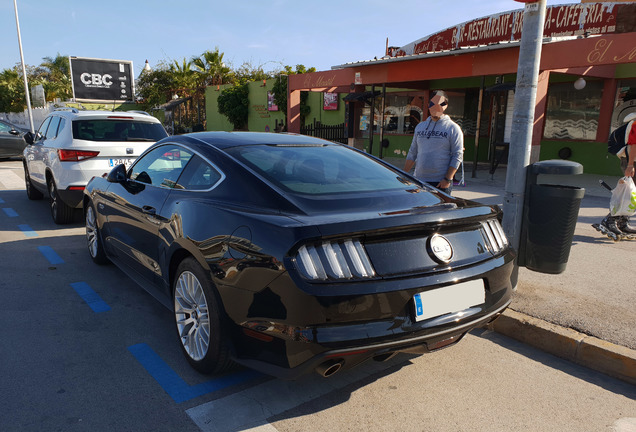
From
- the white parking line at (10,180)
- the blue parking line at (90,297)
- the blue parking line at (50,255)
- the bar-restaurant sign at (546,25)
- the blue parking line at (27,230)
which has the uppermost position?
the bar-restaurant sign at (546,25)

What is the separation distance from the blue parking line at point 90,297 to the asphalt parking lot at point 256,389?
10 centimetres

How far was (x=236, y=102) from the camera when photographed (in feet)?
86.0

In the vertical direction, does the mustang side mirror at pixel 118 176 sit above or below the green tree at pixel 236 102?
below

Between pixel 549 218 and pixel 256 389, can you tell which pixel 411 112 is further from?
pixel 256 389

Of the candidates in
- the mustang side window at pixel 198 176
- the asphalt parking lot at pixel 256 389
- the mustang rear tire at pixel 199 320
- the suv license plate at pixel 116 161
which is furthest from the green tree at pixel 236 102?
the mustang rear tire at pixel 199 320

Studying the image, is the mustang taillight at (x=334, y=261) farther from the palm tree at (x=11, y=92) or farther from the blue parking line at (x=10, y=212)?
the palm tree at (x=11, y=92)

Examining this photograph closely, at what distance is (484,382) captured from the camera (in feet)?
9.61

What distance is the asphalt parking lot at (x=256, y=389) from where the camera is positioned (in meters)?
2.50

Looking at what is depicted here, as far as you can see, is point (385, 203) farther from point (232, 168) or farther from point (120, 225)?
point (120, 225)

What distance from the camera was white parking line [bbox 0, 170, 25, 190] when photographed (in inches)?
430

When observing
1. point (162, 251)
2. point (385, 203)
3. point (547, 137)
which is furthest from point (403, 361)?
point (547, 137)

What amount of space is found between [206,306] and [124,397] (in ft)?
2.30

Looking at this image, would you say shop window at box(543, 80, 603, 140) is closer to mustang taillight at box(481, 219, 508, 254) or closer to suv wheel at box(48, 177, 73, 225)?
mustang taillight at box(481, 219, 508, 254)

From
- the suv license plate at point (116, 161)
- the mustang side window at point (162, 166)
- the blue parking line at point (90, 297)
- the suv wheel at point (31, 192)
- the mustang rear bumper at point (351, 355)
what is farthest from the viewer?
the suv wheel at point (31, 192)
